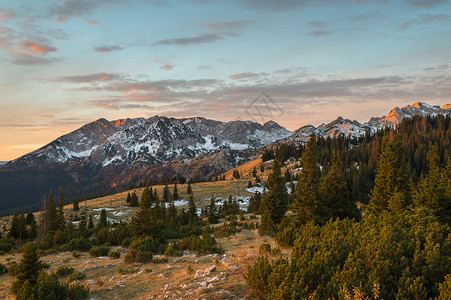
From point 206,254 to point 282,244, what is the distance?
5713 millimetres

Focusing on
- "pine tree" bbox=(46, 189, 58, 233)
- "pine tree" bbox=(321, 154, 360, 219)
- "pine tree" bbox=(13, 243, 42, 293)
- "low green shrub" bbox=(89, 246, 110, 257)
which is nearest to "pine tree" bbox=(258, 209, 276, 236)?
"pine tree" bbox=(321, 154, 360, 219)

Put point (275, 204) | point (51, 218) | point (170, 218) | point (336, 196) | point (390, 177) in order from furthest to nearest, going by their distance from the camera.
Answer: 1. point (51, 218)
2. point (170, 218)
3. point (390, 177)
4. point (275, 204)
5. point (336, 196)

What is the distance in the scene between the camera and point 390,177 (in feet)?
110

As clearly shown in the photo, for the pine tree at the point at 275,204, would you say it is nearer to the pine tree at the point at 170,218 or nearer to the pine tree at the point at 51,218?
the pine tree at the point at 170,218

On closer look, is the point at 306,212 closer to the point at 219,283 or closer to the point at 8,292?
the point at 219,283

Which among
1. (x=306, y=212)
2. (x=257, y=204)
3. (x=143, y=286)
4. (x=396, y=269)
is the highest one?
(x=396, y=269)

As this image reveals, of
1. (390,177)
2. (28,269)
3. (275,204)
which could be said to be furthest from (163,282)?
(390,177)

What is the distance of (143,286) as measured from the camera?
1095 centimetres

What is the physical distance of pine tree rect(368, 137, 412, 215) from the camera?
32.9 m

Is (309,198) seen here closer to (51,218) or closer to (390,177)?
(390,177)

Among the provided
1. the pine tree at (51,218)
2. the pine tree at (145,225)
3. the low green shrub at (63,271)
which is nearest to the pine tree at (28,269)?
the low green shrub at (63,271)

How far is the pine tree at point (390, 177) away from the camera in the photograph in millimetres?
32906

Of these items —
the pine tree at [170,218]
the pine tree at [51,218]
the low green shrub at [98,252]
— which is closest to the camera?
the low green shrub at [98,252]

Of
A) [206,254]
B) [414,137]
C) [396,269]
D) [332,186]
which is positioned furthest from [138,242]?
[414,137]
